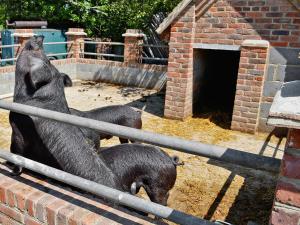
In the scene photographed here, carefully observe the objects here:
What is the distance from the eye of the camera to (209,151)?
161 cm

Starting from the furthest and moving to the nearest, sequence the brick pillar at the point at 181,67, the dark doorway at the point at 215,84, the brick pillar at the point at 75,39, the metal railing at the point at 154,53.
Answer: the brick pillar at the point at 75,39
the metal railing at the point at 154,53
the dark doorway at the point at 215,84
the brick pillar at the point at 181,67

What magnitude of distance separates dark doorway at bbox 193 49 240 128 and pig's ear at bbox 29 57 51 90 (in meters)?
5.60

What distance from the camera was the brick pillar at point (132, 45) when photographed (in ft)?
40.7

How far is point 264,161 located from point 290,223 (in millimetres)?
308

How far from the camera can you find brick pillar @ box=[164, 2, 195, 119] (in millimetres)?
7875

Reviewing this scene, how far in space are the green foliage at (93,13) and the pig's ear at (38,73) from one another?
12.0 meters

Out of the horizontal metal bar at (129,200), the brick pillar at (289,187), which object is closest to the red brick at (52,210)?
the horizontal metal bar at (129,200)

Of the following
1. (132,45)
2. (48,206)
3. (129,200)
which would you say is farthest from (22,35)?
(129,200)

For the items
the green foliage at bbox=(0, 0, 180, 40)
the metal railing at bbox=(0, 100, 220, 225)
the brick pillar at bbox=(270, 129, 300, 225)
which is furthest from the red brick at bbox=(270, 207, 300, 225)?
the green foliage at bbox=(0, 0, 180, 40)

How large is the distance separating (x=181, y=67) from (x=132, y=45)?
4.84m

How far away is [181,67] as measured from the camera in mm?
8125

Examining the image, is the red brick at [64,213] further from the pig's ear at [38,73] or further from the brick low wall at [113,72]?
the brick low wall at [113,72]

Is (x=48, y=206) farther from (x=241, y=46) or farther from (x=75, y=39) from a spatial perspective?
(x=75, y=39)

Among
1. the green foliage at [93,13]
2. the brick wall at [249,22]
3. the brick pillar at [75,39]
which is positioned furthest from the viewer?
the green foliage at [93,13]
